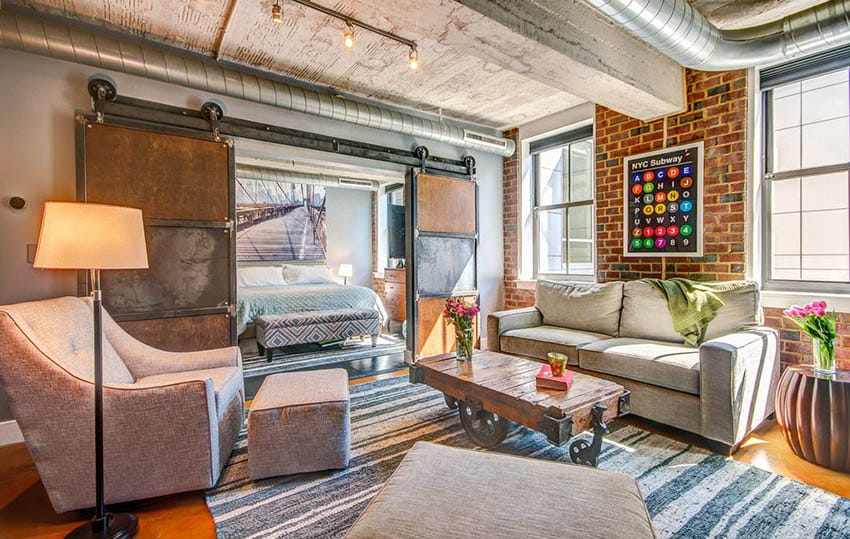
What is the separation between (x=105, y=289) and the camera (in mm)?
2822

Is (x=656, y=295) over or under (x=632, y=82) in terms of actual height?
under

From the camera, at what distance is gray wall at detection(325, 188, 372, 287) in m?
7.63

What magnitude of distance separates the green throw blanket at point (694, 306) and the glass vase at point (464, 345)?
1.57 metres

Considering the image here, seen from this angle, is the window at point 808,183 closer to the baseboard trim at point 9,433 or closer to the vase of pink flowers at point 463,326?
the vase of pink flowers at point 463,326

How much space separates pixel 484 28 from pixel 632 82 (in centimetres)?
136

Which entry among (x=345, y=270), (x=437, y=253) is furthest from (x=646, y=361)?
(x=345, y=270)

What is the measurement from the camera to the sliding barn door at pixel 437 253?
4344mm

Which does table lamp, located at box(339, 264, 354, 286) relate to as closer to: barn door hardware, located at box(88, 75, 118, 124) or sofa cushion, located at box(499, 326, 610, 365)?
sofa cushion, located at box(499, 326, 610, 365)

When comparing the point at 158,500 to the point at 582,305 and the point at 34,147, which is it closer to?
the point at 34,147

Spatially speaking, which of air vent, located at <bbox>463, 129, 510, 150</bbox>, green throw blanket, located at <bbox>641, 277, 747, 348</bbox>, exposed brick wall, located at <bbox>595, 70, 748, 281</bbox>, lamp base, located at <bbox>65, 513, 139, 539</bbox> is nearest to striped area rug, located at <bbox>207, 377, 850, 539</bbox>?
lamp base, located at <bbox>65, 513, 139, 539</bbox>

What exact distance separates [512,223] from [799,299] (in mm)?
2833

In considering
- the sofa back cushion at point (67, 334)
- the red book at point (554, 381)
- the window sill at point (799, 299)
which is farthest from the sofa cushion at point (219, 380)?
the window sill at point (799, 299)

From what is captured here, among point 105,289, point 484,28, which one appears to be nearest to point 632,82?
point 484,28

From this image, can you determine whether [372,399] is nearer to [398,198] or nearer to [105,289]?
[105,289]
